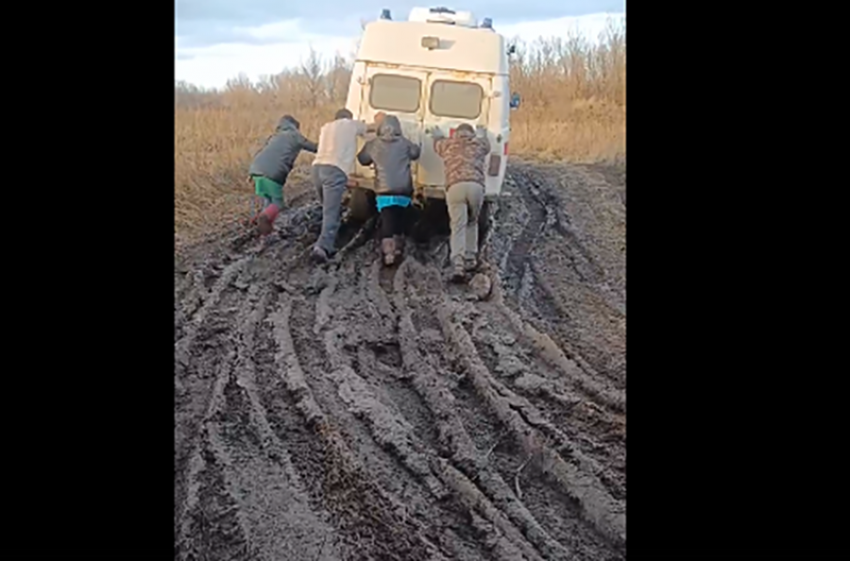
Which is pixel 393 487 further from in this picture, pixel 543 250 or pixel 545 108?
pixel 545 108

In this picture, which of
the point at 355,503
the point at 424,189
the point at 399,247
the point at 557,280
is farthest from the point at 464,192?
the point at 355,503

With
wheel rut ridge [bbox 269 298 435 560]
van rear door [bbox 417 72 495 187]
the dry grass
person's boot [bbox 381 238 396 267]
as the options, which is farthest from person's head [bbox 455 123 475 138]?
wheel rut ridge [bbox 269 298 435 560]

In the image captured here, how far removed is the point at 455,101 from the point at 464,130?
0.58ft

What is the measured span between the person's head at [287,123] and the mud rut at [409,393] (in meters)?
0.19

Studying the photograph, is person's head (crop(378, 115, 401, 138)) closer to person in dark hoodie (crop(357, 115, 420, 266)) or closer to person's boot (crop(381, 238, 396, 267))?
person in dark hoodie (crop(357, 115, 420, 266))

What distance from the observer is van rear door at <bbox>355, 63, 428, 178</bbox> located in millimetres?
2602

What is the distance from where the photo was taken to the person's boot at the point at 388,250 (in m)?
2.46

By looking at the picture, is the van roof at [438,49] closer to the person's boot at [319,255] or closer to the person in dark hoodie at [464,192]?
the person in dark hoodie at [464,192]

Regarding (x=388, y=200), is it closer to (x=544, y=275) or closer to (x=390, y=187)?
(x=390, y=187)

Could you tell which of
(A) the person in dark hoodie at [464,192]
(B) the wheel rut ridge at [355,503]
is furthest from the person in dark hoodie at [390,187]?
(B) the wheel rut ridge at [355,503]

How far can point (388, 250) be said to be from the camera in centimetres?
247
